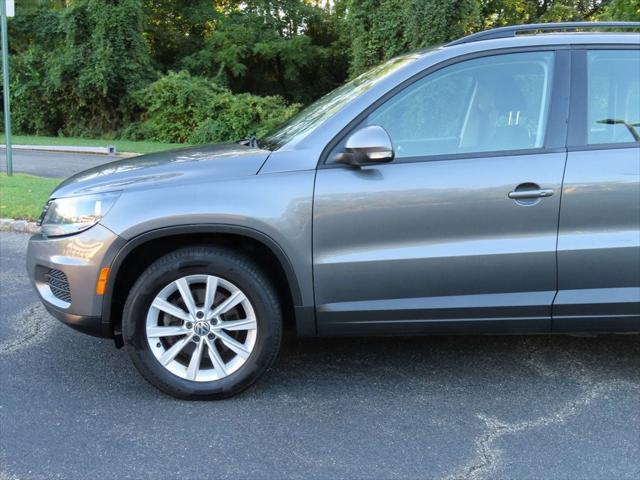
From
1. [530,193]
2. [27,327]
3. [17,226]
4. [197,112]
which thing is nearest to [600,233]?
[530,193]

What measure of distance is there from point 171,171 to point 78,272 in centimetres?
71

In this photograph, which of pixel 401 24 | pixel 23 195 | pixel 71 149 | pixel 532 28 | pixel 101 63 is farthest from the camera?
pixel 101 63

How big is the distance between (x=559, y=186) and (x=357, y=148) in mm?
1040

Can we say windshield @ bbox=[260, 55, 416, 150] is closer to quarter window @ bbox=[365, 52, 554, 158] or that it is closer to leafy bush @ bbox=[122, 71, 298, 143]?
quarter window @ bbox=[365, 52, 554, 158]

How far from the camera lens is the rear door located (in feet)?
10.6

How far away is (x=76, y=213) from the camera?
3.33 meters

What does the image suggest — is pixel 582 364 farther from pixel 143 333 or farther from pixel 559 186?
pixel 143 333

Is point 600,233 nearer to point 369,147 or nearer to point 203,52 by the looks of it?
point 369,147

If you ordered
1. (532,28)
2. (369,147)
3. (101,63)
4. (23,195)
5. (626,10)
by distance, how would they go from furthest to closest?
(101,63) → (626,10) → (23,195) → (532,28) → (369,147)

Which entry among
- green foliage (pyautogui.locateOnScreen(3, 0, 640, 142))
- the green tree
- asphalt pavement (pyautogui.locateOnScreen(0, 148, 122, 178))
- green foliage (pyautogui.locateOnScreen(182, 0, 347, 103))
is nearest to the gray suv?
asphalt pavement (pyautogui.locateOnScreen(0, 148, 122, 178))

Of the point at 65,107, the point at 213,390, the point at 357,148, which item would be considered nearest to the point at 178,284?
the point at 213,390

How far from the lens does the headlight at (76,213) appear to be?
10.7 feet

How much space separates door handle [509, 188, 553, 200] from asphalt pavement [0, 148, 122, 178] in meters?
10.9

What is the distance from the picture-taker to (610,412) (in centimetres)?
331
